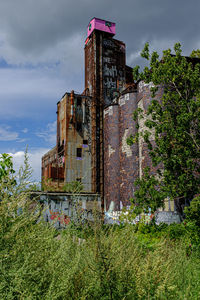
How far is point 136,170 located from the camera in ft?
78.2

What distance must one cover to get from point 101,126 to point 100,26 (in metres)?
11.8

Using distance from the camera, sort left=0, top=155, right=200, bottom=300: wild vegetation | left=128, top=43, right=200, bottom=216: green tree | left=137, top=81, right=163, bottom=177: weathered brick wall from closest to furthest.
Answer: left=0, top=155, right=200, bottom=300: wild vegetation, left=128, top=43, right=200, bottom=216: green tree, left=137, top=81, right=163, bottom=177: weathered brick wall

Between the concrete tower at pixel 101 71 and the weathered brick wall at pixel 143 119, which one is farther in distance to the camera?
the concrete tower at pixel 101 71

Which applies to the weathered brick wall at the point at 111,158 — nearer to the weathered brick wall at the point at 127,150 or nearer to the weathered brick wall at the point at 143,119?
the weathered brick wall at the point at 127,150

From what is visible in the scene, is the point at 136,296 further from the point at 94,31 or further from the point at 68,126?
the point at 94,31

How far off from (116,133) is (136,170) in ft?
16.6

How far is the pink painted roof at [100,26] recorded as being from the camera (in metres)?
31.9

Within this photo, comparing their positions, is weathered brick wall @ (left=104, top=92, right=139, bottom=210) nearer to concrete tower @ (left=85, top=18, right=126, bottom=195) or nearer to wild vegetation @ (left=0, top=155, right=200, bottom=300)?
concrete tower @ (left=85, top=18, right=126, bottom=195)

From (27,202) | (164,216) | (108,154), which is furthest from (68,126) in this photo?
(27,202)

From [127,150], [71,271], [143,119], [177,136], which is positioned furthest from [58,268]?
[127,150]

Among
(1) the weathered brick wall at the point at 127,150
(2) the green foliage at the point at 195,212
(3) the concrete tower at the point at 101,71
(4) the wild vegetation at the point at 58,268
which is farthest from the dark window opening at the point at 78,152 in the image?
(4) the wild vegetation at the point at 58,268

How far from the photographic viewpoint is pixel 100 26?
32.3m

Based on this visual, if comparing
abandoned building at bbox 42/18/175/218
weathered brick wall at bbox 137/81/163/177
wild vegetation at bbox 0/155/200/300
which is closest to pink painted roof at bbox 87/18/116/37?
abandoned building at bbox 42/18/175/218

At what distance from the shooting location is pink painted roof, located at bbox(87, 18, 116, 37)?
105 ft
